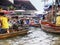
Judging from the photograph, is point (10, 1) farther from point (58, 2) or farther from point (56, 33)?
point (56, 33)

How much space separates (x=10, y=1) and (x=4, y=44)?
21.9 meters

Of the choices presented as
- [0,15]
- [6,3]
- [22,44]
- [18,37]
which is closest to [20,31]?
[18,37]

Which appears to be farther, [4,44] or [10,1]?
[10,1]

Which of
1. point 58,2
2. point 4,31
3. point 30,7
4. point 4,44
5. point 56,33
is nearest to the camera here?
point 4,44

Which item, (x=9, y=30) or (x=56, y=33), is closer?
(x=9, y=30)

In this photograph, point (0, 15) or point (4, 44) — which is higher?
point (0, 15)

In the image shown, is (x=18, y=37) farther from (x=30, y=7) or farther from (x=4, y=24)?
(x=30, y=7)

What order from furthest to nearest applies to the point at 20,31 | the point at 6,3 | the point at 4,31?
the point at 6,3, the point at 20,31, the point at 4,31

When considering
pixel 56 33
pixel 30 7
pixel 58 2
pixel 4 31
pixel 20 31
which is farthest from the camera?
pixel 30 7

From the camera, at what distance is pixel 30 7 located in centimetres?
4128

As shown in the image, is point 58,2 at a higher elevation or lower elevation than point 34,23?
higher

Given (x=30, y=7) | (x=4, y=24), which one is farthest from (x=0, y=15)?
(x=30, y=7)

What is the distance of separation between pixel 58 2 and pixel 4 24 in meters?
12.2

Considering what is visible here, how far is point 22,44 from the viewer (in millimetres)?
16734
